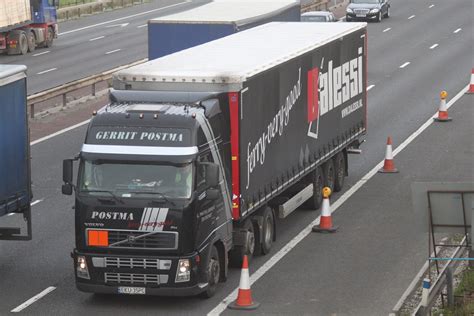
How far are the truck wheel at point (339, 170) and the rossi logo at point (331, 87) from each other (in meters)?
0.93

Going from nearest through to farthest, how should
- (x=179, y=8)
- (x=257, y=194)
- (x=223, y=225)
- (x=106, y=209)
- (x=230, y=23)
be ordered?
1. (x=106, y=209)
2. (x=223, y=225)
3. (x=257, y=194)
4. (x=230, y=23)
5. (x=179, y=8)

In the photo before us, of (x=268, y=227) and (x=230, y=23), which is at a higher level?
(x=230, y=23)

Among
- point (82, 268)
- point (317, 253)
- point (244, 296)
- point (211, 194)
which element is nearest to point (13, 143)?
point (82, 268)

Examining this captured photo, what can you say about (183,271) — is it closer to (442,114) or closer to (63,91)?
(442,114)

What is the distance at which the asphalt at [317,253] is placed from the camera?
19766 mm

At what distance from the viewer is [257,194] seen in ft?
71.0

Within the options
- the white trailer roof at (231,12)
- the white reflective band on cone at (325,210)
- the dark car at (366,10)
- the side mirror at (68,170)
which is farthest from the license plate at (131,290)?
the dark car at (366,10)

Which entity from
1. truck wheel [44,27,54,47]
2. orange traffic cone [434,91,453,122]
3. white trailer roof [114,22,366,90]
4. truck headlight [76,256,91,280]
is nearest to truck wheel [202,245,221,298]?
truck headlight [76,256,91,280]

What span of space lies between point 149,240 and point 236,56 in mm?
5111

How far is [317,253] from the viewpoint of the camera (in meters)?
22.9

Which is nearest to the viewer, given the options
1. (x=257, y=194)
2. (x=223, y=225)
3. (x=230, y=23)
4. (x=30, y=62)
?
(x=223, y=225)

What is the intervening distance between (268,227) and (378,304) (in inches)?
144

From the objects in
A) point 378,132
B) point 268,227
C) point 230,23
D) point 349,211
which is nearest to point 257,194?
point 268,227

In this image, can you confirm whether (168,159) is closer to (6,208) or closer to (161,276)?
(161,276)
